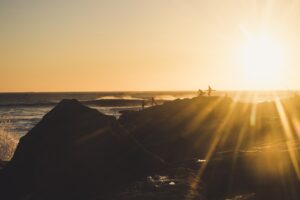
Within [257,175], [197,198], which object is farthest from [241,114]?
[197,198]

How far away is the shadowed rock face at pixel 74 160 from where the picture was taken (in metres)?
9.30

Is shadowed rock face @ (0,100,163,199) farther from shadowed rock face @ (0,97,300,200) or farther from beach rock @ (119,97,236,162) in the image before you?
beach rock @ (119,97,236,162)

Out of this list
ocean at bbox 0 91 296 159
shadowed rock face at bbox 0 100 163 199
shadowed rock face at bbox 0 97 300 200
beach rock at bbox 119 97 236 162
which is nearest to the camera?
shadowed rock face at bbox 0 97 300 200

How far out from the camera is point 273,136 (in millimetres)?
20594

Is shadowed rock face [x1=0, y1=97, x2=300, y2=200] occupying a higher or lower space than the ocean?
higher

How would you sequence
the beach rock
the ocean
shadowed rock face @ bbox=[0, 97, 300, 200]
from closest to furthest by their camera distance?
1. shadowed rock face @ bbox=[0, 97, 300, 200]
2. the beach rock
3. the ocean

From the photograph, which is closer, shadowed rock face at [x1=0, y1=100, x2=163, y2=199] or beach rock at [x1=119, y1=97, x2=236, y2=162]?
shadowed rock face at [x1=0, y1=100, x2=163, y2=199]

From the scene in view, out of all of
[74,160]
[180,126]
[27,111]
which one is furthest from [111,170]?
[27,111]

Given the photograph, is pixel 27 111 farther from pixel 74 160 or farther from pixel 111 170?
pixel 111 170

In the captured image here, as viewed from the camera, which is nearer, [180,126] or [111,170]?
[111,170]

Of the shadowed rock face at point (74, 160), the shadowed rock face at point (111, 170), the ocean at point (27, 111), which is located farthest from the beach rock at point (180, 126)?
the ocean at point (27, 111)

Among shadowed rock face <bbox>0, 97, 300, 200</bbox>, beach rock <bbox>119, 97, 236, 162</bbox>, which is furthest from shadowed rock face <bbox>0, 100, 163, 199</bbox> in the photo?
beach rock <bbox>119, 97, 236, 162</bbox>

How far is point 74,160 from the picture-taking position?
32.0 ft

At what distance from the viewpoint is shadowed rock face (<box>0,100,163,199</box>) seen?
9305 millimetres
